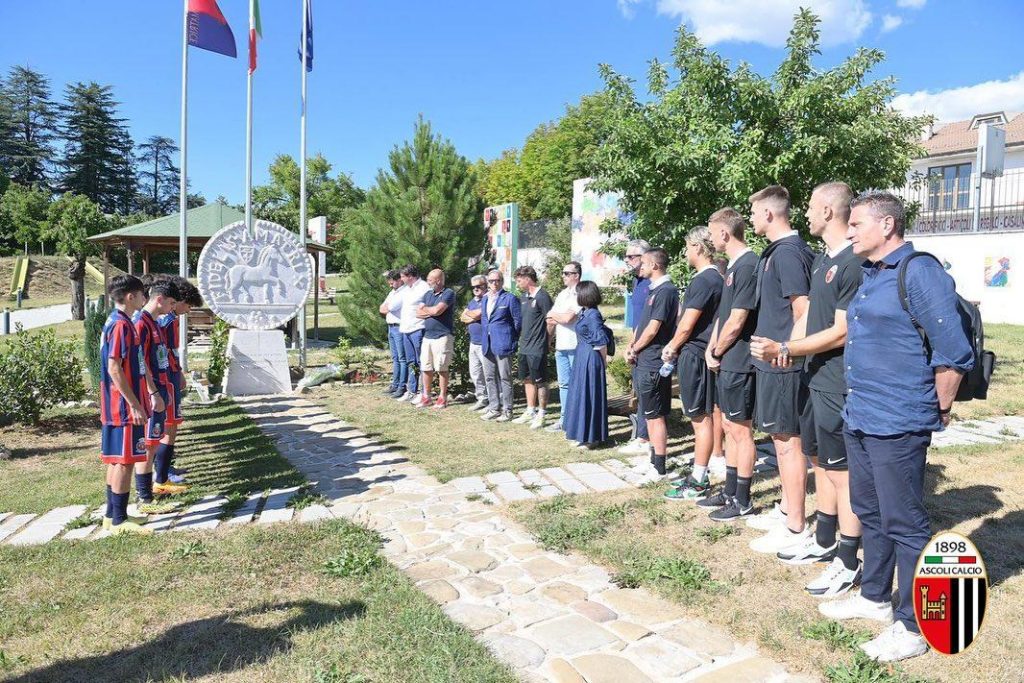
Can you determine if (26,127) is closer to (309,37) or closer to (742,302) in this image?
(309,37)

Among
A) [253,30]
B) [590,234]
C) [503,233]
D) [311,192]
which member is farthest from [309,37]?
[311,192]

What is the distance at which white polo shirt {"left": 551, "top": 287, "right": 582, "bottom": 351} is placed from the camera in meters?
7.03

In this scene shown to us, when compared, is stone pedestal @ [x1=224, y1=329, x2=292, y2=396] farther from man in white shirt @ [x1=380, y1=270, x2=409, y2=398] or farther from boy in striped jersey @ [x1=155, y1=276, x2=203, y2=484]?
boy in striped jersey @ [x1=155, y1=276, x2=203, y2=484]

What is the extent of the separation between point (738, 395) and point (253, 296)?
26.2 feet

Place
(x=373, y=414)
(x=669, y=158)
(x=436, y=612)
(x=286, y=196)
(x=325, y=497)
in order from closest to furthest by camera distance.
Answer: (x=436, y=612) < (x=325, y=497) < (x=669, y=158) < (x=373, y=414) < (x=286, y=196)

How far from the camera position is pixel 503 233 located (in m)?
13.9

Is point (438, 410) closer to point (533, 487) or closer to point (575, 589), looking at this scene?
point (533, 487)

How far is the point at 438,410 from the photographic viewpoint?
8.70 m

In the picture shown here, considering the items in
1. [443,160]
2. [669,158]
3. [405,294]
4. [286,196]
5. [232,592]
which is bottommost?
[232,592]

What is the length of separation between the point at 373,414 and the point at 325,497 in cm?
336

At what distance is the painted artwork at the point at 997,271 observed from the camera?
19.6 m

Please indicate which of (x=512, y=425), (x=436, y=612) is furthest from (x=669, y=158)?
(x=436, y=612)

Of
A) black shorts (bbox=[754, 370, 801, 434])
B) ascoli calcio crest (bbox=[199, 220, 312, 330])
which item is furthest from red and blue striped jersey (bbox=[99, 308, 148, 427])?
ascoli calcio crest (bbox=[199, 220, 312, 330])

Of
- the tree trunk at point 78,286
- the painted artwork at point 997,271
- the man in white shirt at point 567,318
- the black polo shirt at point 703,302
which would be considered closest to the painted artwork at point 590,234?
the man in white shirt at point 567,318
